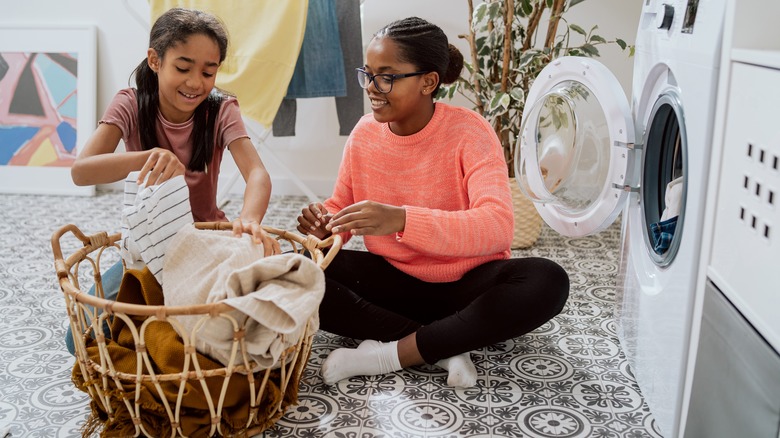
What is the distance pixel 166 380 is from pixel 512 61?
162cm

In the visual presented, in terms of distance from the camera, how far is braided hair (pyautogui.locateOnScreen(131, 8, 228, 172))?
1.51 meters

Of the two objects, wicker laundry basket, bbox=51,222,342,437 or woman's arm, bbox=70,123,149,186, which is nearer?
wicker laundry basket, bbox=51,222,342,437

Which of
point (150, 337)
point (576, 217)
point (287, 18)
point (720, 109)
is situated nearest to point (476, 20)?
point (287, 18)

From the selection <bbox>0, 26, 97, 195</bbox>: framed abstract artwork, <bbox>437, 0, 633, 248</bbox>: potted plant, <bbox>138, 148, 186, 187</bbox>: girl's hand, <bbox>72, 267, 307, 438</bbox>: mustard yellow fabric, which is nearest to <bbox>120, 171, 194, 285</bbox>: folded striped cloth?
<bbox>138, 148, 186, 187</bbox>: girl's hand

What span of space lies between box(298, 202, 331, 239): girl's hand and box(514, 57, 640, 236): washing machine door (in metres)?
0.52

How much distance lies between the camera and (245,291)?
3.67 feet

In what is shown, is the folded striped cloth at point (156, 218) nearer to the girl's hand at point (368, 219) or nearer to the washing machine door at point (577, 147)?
the girl's hand at point (368, 219)

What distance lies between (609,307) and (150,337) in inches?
45.2

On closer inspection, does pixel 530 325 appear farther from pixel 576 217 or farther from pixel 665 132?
pixel 665 132

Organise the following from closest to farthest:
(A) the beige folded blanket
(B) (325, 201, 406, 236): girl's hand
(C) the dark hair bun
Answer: (A) the beige folded blanket → (B) (325, 201, 406, 236): girl's hand → (C) the dark hair bun

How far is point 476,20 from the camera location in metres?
2.17

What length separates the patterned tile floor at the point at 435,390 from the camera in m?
1.28

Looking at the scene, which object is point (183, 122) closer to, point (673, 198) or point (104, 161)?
point (104, 161)

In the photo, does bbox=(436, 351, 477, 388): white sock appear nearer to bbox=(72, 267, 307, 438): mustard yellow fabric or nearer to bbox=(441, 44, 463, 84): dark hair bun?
bbox=(72, 267, 307, 438): mustard yellow fabric
